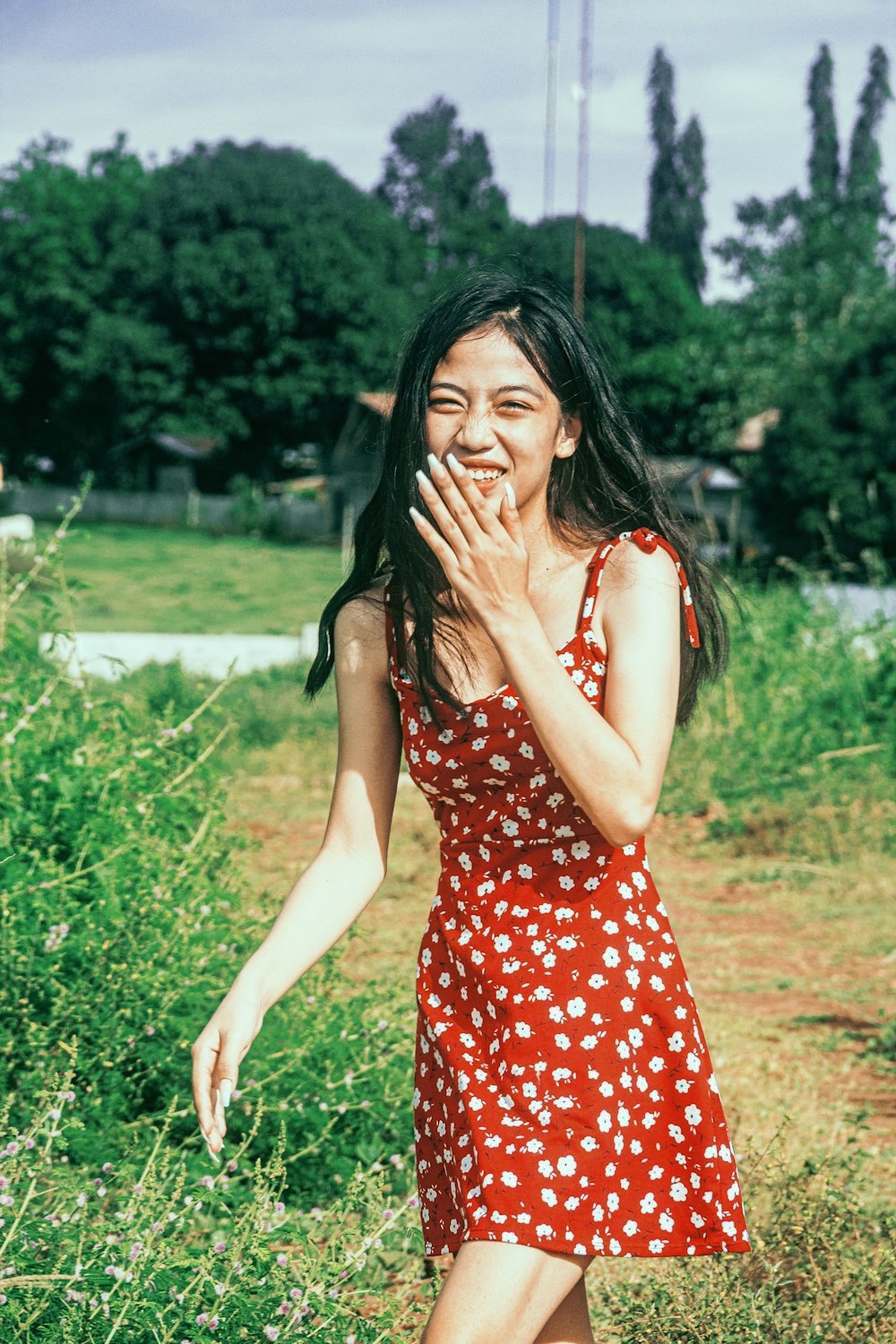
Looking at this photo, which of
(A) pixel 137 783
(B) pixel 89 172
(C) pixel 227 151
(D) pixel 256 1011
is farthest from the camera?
(B) pixel 89 172

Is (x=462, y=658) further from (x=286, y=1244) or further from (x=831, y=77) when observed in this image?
(x=831, y=77)

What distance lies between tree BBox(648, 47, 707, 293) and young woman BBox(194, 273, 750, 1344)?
231 feet

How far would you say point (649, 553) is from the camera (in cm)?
203

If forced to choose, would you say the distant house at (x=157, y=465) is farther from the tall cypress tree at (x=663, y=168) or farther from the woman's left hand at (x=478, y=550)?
the woman's left hand at (x=478, y=550)

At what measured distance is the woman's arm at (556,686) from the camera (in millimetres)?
1746

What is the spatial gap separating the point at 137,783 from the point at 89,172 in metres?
53.7

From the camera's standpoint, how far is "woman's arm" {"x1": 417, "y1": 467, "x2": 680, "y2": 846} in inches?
68.7

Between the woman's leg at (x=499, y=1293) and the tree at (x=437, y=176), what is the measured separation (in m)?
66.8

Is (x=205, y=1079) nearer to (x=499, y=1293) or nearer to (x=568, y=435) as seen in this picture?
(x=499, y=1293)

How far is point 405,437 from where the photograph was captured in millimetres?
2137

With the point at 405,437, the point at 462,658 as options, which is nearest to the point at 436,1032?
the point at 462,658

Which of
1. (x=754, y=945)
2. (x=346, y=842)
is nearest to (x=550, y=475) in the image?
(x=346, y=842)

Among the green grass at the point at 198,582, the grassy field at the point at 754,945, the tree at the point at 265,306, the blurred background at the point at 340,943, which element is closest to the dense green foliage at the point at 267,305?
the tree at the point at 265,306

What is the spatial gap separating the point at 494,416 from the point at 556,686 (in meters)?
0.46
